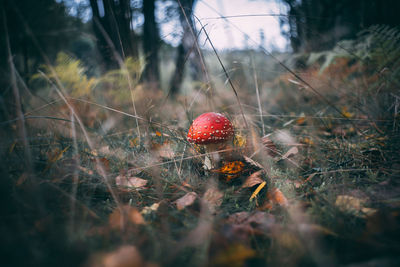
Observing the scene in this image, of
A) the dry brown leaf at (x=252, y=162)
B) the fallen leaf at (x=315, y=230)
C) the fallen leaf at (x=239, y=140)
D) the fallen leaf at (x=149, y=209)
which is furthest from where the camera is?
the fallen leaf at (x=239, y=140)

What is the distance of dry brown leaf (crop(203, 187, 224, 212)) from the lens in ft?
3.29

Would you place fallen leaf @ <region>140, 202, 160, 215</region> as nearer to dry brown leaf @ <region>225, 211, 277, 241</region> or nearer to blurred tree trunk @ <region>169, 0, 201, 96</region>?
dry brown leaf @ <region>225, 211, 277, 241</region>

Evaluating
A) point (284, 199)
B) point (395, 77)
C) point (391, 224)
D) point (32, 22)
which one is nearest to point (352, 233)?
point (391, 224)

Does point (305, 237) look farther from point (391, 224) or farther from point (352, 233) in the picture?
point (391, 224)

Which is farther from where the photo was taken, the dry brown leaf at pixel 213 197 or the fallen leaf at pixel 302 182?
the fallen leaf at pixel 302 182

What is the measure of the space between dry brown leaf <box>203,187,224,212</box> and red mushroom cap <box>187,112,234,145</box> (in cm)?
36

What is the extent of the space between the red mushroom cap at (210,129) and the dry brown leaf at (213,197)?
0.36 m

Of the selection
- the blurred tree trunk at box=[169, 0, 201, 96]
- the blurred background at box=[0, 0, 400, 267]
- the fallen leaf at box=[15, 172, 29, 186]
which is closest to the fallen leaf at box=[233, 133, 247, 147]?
the blurred background at box=[0, 0, 400, 267]

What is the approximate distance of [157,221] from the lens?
Result: 33.9 inches

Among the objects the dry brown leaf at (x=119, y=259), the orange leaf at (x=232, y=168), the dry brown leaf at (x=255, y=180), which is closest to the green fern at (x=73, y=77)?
the orange leaf at (x=232, y=168)

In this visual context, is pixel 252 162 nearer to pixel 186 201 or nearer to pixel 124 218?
pixel 186 201

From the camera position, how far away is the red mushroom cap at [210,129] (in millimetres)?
1311

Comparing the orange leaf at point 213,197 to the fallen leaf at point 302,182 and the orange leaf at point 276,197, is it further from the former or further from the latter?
the fallen leaf at point 302,182

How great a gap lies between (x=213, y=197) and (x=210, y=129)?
442 mm
